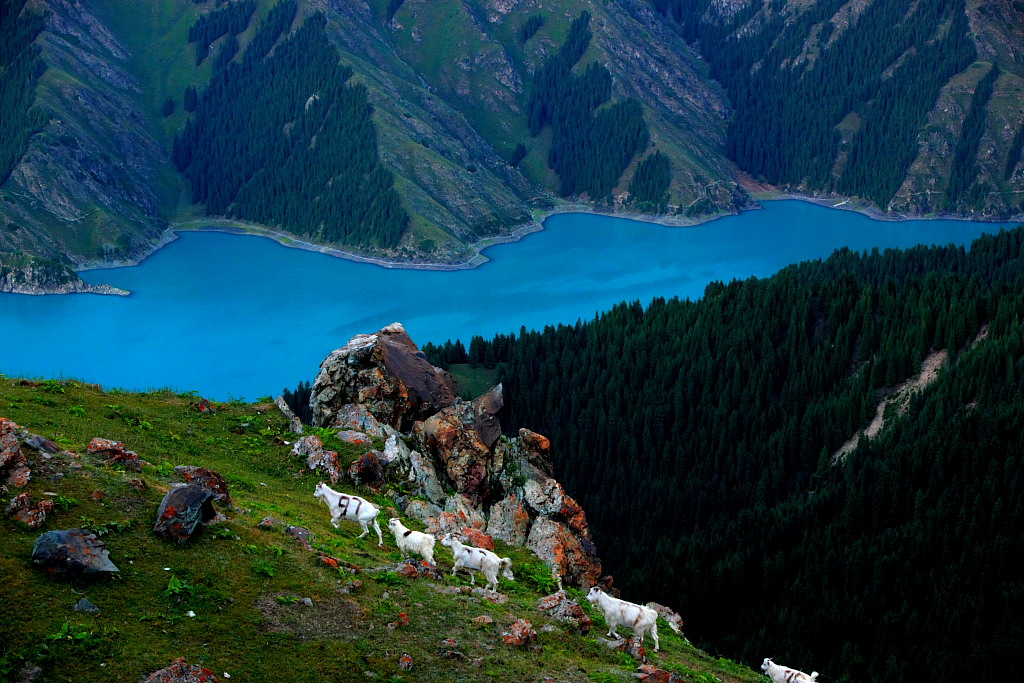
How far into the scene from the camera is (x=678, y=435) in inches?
4702

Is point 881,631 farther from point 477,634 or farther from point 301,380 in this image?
point 301,380

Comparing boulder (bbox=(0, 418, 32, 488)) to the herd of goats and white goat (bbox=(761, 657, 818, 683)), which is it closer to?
the herd of goats

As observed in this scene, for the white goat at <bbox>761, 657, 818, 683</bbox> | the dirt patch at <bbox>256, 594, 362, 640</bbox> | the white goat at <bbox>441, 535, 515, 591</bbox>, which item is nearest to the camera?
the dirt patch at <bbox>256, 594, 362, 640</bbox>

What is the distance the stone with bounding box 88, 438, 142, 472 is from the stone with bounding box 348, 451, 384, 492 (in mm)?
8767

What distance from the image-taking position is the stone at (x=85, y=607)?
2397 cm

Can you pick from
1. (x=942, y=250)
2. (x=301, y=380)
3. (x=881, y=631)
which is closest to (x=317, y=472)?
A: (x=881, y=631)

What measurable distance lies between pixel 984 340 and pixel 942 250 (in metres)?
80.1

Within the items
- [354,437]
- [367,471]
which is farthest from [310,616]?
[354,437]

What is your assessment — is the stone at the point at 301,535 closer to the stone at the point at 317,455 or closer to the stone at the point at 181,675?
Answer: the stone at the point at 181,675

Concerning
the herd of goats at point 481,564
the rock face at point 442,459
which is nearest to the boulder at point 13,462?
the herd of goats at point 481,564

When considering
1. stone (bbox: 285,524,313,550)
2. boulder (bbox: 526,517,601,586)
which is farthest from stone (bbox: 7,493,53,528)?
boulder (bbox: 526,517,601,586)

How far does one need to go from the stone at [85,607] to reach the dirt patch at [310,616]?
3899mm

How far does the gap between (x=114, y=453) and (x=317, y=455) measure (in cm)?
905

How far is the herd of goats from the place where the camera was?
31797 mm
